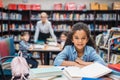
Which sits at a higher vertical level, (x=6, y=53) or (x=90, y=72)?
(x=90, y=72)

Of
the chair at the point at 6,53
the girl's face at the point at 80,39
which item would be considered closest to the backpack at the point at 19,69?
the girl's face at the point at 80,39

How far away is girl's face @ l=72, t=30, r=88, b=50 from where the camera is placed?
2.34 meters

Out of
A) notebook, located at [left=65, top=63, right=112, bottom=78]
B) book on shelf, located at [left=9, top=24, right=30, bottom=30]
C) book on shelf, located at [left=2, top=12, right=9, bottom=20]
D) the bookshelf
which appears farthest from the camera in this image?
book on shelf, located at [left=9, top=24, right=30, bottom=30]

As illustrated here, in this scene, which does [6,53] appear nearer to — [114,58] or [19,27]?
[114,58]

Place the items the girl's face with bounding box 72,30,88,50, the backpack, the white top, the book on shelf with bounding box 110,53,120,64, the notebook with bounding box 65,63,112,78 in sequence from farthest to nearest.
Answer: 1. the white top
2. the book on shelf with bounding box 110,53,120,64
3. the girl's face with bounding box 72,30,88,50
4. the backpack
5. the notebook with bounding box 65,63,112,78

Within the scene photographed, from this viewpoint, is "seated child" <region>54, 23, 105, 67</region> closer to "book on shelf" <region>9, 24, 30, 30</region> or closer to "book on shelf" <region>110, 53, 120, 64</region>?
"book on shelf" <region>110, 53, 120, 64</region>

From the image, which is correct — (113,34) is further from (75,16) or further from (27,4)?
(27,4)

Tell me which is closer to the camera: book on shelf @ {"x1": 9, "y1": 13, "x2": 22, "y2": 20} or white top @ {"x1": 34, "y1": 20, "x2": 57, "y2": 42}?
white top @ {"x1": 34, "y1": 20, "x2": 57, "y2": 42}

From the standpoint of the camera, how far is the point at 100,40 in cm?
605

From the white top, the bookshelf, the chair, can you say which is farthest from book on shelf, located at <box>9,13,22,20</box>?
the chair

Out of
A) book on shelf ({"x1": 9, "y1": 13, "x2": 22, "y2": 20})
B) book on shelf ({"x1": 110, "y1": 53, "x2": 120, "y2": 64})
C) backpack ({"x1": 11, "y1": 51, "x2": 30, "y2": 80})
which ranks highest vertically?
book on shelf ({"x1": 9, "y1": 13, "x2": 22, "y2": 20})

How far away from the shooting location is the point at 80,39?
2361 mm

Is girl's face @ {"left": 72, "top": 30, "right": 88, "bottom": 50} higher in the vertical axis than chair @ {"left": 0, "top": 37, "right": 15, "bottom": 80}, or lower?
higher

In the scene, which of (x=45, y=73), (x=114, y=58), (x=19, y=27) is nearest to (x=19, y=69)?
(x=45, y=73)
